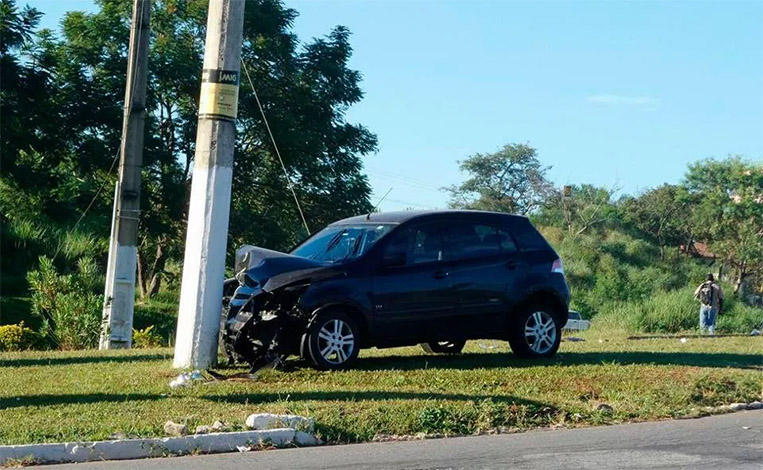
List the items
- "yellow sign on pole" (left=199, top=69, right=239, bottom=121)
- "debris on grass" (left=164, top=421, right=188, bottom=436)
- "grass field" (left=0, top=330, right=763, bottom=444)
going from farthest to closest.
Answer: "yellow sign on pole" (left=199, top=69, right=239, bottom=121) < "grass field" (left=0, top=330, right=763, bottom=444) < "debris on grass" (left=164, top=421, right=188, bottom=436)

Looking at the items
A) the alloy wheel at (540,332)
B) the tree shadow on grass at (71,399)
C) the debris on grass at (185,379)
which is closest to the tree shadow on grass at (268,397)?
the tree shadow on grass at (71,399)

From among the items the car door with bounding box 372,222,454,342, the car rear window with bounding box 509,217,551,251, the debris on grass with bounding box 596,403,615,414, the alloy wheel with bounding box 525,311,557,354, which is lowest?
the debris on grass with bounding box 596,403,615,414

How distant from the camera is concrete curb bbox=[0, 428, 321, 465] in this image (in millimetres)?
8008

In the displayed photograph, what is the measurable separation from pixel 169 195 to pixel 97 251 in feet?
9.53

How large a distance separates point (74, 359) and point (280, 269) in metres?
3.99

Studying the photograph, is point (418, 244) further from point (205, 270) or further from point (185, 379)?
point (185, 379)

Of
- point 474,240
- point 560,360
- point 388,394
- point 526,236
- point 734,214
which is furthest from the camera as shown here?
point 734,214

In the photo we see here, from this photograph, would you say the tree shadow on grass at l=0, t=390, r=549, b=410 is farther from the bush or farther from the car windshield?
the bush

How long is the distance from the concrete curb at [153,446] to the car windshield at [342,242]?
358cm

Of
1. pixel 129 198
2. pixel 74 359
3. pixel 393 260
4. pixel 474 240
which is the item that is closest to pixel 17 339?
pixel 129 198

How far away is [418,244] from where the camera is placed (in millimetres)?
12438

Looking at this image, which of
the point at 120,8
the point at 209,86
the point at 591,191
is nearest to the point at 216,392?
the point at 209,86

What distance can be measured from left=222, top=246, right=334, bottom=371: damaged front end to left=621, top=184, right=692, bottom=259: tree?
176ft

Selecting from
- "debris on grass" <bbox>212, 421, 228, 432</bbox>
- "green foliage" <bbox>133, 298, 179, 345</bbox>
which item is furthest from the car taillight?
"green foliage" <bbox>133, 298, 179, 345</bbox>
